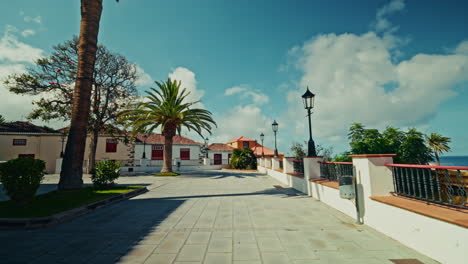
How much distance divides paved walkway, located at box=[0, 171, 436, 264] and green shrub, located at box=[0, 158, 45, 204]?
165 centimetres

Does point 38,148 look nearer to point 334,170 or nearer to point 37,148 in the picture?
point 37,148

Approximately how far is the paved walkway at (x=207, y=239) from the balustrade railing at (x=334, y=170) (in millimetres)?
1460

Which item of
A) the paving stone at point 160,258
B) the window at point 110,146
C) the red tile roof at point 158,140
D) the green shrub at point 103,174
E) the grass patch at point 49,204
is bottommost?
the paving stone at point 160,258

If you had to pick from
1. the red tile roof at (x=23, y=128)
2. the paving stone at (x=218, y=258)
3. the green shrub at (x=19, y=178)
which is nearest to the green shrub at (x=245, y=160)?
the green shrub at (x=19, y=178)

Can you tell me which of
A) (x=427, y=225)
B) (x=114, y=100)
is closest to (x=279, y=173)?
(x=427, y=225)

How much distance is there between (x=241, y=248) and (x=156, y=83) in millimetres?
18271

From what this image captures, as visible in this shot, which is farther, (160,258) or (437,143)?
(437,143)

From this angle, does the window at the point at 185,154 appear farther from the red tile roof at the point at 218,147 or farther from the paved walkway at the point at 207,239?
the paved walkway at the point at 207,239

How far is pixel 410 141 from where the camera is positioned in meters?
17.3

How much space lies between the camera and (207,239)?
3.92m

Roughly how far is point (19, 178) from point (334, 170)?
10535 millimetres

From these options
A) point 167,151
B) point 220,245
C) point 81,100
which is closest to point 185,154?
point 167,151

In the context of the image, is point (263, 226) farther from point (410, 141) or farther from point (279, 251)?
point (410, 141)

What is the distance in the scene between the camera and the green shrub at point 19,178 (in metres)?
5.56
